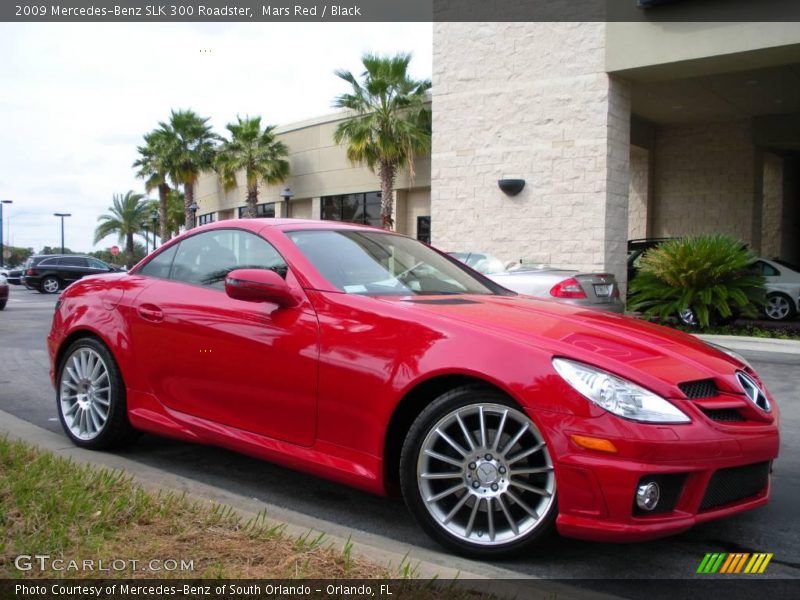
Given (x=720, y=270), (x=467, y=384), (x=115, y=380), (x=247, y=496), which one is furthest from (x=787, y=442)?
(x=720, y=270)

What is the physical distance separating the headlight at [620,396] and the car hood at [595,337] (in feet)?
0.16

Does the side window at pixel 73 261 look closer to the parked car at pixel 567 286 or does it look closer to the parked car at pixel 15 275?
the parked car at pixel 15 275

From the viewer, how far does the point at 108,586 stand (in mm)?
2535

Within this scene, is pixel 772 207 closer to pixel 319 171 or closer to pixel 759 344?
pixel 759 344

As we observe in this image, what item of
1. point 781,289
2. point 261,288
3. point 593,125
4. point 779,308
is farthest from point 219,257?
point 779,308

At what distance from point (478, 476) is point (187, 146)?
36.0 metres

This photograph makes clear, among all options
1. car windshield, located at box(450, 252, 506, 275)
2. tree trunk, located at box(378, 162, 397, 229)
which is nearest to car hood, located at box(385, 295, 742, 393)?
car windshield, located at box(450, 252, 506, 275)

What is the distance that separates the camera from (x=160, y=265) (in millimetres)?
4676

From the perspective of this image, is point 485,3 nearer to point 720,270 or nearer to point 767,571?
point 720,270

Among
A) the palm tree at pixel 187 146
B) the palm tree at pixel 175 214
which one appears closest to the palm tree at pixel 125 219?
the palm tree at pixel 175 214

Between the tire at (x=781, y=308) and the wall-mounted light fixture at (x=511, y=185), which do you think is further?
the tire at (x=781, y=308)

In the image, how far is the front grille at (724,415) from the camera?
9.78 ft

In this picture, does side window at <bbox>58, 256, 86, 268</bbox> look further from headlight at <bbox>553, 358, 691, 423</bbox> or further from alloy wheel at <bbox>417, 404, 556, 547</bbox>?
headlight at <bbox>553, 358, 691, 423</bbox>

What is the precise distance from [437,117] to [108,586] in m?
14.7
